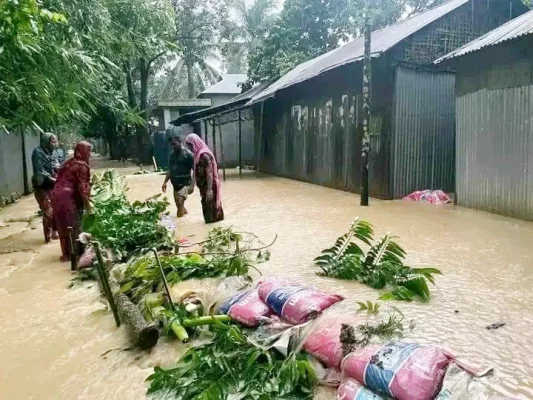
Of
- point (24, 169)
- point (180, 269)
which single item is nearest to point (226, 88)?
point (24, 169)

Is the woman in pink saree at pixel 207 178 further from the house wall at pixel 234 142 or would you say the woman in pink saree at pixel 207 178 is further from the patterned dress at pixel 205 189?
the house wall at pixel 234 142

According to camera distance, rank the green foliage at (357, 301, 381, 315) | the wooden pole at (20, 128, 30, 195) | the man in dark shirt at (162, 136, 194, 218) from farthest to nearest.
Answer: the wooden pole at (20, 128, 30, 195) < the man in dark shirt at (162, 136, 194, 218) < the green foliage at (357, 301, 381, 315)

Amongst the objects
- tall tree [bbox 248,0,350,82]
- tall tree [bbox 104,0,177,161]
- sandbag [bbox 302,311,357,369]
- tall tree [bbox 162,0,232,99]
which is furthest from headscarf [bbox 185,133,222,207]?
tall tree [bbox 162,0,232,99]

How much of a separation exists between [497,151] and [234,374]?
22.4 feet

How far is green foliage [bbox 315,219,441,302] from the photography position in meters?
3.97

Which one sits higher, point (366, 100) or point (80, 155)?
point (366, 100)

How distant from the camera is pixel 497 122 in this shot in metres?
8.16

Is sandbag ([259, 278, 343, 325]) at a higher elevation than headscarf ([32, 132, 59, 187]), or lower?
lower

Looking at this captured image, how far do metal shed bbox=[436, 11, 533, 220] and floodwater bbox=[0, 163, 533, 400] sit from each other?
1.38ft

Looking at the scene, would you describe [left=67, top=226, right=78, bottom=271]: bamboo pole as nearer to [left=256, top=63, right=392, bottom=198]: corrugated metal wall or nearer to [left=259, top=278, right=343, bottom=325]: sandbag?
[left=259, top=278, right=343, bottom=325]: sandbag

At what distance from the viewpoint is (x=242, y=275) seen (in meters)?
4.64

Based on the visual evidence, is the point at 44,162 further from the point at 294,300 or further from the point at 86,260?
the point at 294,300

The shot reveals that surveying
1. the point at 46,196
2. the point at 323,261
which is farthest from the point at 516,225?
the point at 46,196

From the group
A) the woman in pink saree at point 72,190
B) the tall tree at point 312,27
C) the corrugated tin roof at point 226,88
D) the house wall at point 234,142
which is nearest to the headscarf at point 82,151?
the woman in pink saree at point 72,190
